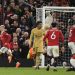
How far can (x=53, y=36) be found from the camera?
829 inches

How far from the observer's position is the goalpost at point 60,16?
23734 millimetres

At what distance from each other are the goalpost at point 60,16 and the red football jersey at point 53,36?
2.50 metres

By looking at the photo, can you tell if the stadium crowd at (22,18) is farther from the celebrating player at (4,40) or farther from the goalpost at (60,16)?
the celebrating player at (4,40)

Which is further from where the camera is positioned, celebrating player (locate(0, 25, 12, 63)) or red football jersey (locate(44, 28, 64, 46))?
celebrating player (locate(0, 25, 12, 63))

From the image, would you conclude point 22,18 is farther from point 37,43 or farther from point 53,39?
point 53,39

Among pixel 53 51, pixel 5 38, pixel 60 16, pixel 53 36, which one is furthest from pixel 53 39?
pixel 5 38

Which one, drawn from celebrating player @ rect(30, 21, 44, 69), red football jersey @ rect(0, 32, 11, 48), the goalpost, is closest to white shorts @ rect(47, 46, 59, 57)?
celebrating player @ rect(30, 21, 44, 69)

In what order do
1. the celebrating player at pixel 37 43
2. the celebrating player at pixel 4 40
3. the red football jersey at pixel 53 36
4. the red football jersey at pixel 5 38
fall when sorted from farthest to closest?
the red football jersey at pixel 5 38 < the celebrating player at pixel 4 40 < the celebrating player at pixel 37 43 < the red football jersey at pixel 53 36

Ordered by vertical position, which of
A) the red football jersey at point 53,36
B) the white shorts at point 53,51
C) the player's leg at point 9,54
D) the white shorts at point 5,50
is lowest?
the player's leg at point 9,54

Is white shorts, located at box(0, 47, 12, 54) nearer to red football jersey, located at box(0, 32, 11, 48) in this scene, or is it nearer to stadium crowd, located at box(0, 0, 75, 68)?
red football jersey, located at box(0, 32, 11, 48)

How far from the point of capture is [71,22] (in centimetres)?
2420

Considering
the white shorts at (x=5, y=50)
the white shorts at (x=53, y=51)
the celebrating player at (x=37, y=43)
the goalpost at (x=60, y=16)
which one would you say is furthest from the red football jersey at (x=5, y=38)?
the white shorts at (x=53, y=51)

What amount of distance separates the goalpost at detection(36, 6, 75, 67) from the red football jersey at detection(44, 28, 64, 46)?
250 cm

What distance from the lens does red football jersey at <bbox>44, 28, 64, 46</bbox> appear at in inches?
827
